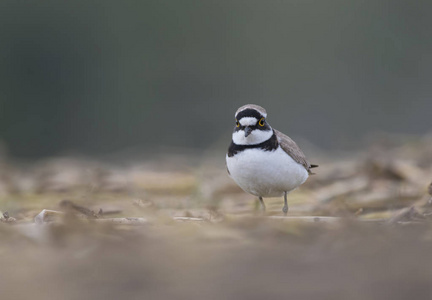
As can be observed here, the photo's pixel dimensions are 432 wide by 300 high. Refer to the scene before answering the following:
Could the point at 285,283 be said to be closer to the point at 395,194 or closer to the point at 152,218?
the point at 152,218

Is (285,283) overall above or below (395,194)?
below

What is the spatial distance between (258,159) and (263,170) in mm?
56

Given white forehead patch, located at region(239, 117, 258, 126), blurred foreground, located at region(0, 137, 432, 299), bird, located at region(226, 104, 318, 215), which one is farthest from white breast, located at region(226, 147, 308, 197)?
blurred foreground, located at region(0, 137, 432, 299)

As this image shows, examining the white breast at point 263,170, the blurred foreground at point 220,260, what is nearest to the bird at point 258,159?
the white breast at point 263,170

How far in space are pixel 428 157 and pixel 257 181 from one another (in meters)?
1.30

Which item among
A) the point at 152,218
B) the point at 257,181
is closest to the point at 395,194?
the point at 257,181

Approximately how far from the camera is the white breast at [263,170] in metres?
2.87

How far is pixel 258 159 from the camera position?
2.87 meters

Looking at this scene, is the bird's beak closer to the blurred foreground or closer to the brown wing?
the brown wing

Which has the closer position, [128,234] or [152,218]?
[128,234]

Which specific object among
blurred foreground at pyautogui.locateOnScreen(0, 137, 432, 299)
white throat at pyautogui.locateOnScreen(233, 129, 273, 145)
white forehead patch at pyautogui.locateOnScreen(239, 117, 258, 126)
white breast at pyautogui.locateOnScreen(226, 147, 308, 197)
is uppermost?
white forehead patch at pyautogui.locateOnScreen(239, 117, 258, 126)

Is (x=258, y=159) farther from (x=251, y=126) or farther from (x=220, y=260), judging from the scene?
(x=220, y=260)

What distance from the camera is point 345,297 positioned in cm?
93

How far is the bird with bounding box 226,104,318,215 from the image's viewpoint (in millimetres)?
2871
